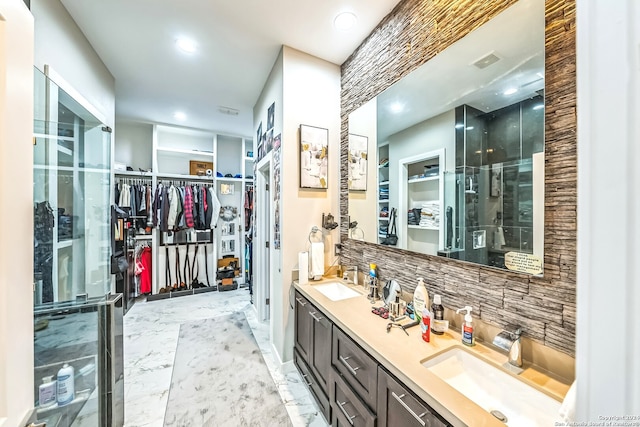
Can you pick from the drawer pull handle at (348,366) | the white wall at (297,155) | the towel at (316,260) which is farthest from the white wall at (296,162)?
the drawer pull handle at (348,366)

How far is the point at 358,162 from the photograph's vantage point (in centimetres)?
211

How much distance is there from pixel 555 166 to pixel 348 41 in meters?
1.84

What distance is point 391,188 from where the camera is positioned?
1.79 m

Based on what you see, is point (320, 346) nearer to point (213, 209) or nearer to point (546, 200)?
point (546, 200)

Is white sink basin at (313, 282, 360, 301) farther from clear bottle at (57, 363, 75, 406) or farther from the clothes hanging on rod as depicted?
the clothes hanging on rod

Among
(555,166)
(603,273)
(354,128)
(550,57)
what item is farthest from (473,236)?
(354,128)

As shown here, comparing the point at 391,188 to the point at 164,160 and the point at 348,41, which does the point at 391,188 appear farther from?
the point at 164,160

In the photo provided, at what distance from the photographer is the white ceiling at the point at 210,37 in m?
1.76

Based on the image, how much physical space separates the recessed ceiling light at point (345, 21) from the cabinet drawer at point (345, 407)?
8.07ft

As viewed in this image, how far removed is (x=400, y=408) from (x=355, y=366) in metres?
0.33

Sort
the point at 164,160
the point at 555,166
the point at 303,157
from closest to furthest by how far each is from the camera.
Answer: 1. the point at 555,166
2. the point at 303,157
3. the point at 164,160

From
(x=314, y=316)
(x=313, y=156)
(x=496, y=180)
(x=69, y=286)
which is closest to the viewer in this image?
(x=496, y=180)

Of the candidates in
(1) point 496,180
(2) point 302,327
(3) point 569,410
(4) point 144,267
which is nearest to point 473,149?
(1) point 496,180

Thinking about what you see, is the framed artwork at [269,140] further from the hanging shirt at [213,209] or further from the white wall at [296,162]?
the hanging shirt at [213,209]
